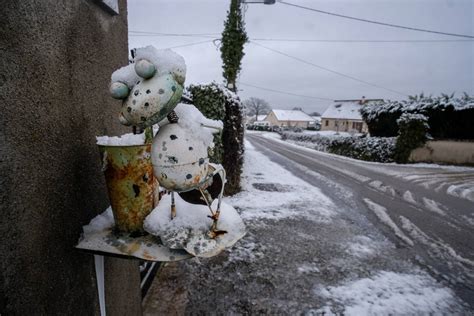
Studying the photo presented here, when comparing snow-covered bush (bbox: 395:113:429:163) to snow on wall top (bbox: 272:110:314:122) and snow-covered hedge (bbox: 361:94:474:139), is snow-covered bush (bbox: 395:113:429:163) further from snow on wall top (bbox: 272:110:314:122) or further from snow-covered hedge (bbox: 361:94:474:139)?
snow on wall top (bbox: 272:110:314:122)

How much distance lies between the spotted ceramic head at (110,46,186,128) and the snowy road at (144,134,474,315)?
2.49 metres

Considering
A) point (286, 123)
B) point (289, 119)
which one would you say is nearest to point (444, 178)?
point (286, 123)

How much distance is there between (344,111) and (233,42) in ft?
139

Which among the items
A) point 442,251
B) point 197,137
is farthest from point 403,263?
point 197,137

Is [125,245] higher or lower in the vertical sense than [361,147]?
higher

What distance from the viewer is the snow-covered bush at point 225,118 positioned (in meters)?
5.71

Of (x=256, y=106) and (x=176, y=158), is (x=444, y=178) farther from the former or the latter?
(x=256, y=106)

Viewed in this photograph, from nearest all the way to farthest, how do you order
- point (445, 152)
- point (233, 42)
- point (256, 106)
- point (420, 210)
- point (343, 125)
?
point (420, 210), point (233, 42), point (445, 152), point (343, 125), point (256, 106)

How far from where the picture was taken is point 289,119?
7350cm

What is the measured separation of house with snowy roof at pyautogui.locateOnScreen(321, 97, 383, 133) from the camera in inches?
1898

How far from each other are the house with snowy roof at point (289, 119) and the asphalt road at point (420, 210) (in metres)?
61.9

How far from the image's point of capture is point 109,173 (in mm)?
1234

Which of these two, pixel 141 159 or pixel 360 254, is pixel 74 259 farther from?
pixel 360 254

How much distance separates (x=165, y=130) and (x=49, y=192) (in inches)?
19.5
